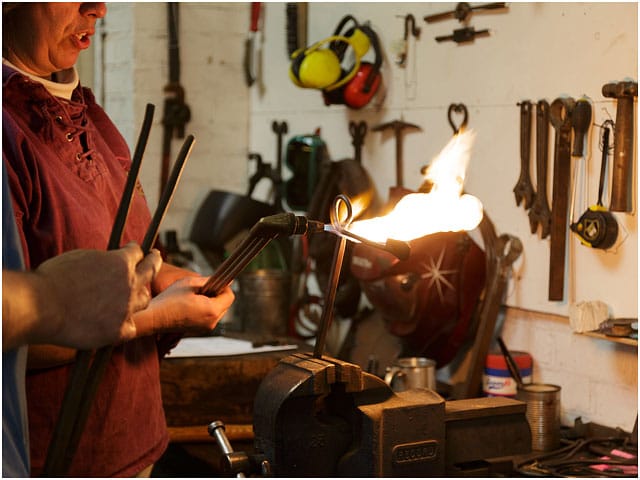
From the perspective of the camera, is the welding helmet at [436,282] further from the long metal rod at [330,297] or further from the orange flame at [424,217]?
the long metal rod at [330,297]

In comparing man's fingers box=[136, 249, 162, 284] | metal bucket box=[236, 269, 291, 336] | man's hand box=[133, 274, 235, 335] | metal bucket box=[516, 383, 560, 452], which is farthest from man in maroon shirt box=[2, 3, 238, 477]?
metal bucket box=[236, 269, 291, 336]

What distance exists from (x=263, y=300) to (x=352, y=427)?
9.15 feet

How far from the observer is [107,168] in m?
1.90

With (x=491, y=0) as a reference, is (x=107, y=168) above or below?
below

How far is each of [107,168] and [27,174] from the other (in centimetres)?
28

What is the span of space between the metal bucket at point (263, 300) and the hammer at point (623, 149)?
6.22 feet

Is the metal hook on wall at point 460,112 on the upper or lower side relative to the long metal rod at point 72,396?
upper

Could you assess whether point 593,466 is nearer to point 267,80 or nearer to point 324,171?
point 324,171

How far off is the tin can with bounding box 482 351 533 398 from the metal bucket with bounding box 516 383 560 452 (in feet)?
0.52

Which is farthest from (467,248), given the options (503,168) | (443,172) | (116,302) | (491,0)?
(116,302)

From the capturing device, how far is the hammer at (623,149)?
117 inches

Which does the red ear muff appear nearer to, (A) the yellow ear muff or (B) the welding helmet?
(A) the yellow ear muff

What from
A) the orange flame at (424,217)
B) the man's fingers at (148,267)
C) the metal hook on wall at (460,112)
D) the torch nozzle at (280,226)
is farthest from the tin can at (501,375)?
the man's fingers at (148,267)

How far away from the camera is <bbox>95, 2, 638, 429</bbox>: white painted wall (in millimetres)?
3158
